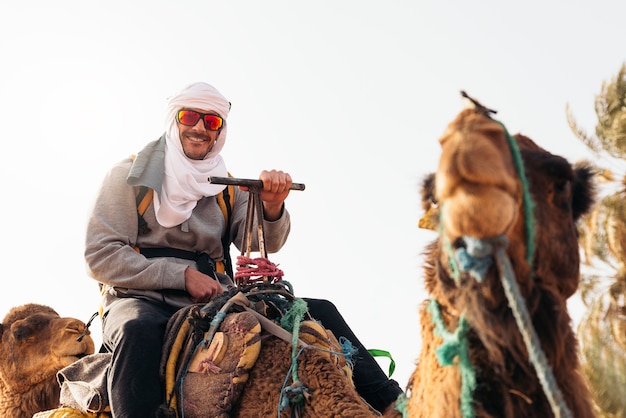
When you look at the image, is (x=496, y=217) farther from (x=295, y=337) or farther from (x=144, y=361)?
(x=144, y=361)

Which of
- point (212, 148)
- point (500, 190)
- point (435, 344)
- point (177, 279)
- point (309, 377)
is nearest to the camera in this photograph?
point (500, 190)

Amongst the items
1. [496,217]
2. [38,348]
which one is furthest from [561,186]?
[38,348]

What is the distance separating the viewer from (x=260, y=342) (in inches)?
181

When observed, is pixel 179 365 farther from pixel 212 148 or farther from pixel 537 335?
pixel 537 335

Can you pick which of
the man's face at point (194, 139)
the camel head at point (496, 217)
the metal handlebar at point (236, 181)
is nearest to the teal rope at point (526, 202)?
the camel head at point (496, 217)

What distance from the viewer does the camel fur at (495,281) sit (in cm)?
260

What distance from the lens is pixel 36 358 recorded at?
22.9 ft

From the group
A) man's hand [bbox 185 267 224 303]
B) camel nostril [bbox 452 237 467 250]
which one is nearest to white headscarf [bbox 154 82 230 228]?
man's hand [bbox 185 267 224 303]

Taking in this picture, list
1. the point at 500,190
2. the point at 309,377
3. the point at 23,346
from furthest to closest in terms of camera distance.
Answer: the point at 23,346 → the point at 309,377 → the point at 500,190

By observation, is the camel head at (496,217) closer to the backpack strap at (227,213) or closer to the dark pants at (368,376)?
the dark pants at (368,376)

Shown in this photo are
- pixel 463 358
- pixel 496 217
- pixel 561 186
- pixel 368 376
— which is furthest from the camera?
pixel 368 376

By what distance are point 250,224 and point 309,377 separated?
1.24 metres

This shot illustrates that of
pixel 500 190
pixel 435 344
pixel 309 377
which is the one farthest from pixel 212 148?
pixel 500 190

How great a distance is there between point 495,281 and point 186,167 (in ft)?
11.3
